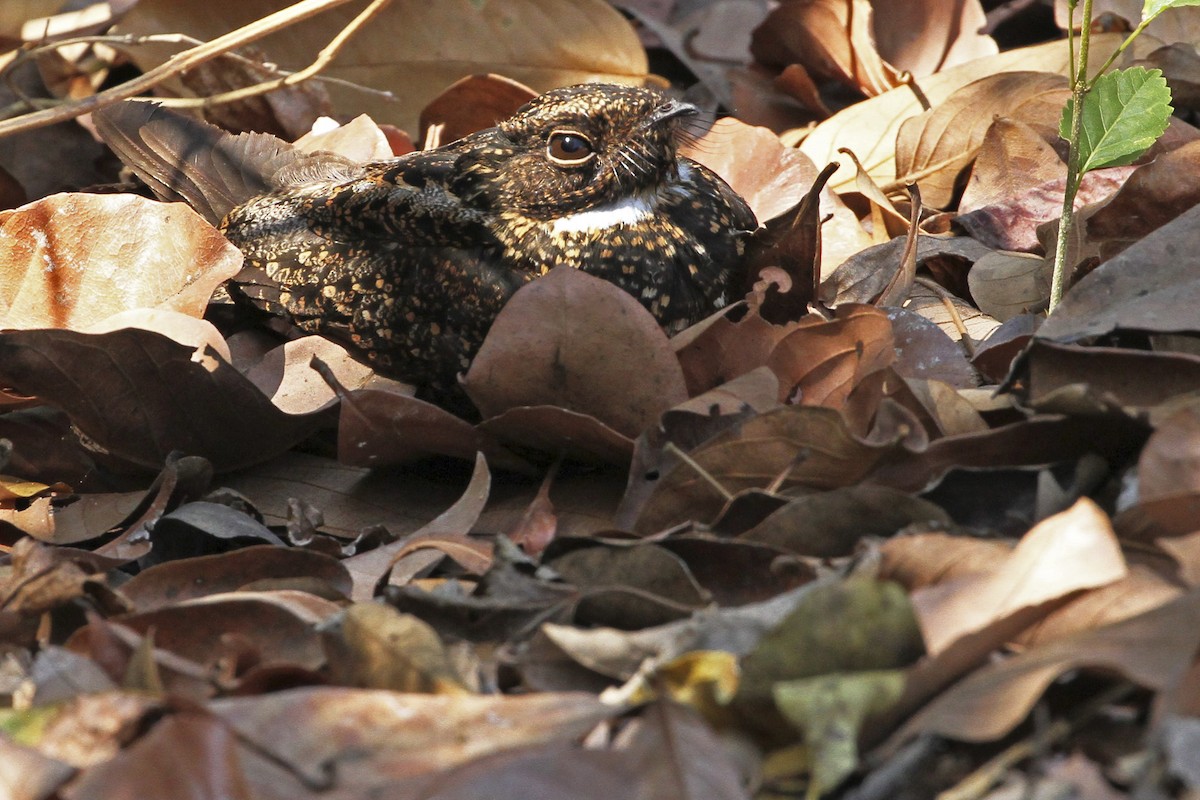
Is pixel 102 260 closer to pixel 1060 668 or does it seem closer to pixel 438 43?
pixel 438 43

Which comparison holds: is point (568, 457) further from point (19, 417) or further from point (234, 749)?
point (19, 417)

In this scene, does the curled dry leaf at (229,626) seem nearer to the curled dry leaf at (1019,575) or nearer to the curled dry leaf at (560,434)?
the curled dry leaf at (560,434)

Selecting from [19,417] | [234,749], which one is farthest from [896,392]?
[19,417]

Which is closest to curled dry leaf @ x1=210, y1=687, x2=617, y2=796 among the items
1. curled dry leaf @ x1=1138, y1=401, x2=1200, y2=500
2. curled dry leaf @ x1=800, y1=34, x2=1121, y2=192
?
curled dry leaf @ x1=1138, y1=401, x2=1200, y2=500

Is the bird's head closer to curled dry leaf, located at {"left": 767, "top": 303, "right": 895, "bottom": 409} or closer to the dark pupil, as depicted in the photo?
the dark pupil

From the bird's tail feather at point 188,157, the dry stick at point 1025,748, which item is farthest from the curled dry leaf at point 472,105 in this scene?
the dry stick at point 1025,748
